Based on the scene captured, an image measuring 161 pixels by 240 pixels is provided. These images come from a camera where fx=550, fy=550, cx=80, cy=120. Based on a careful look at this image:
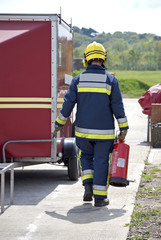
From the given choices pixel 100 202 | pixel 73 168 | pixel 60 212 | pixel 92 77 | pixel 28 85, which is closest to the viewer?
pixel 60 212

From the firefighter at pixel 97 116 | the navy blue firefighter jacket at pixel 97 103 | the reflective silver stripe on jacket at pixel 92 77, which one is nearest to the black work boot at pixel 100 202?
the firefighter at pixel 97 116

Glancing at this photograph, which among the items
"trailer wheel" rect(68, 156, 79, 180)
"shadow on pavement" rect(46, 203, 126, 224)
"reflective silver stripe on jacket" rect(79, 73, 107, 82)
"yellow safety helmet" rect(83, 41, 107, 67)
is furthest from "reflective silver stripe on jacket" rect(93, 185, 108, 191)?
"trailer wheel" rect(68, 156, 79, 180)

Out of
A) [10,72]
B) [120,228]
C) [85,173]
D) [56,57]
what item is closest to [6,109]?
[10,72]

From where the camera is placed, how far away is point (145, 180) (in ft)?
27.8

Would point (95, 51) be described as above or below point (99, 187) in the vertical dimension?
above

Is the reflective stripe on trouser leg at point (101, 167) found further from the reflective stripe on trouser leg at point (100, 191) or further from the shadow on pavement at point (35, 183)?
the shadow on pavement at point (35, 183)

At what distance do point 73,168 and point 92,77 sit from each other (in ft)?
7.06

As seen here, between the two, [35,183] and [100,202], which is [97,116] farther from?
[35,183]

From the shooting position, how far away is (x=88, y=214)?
6.30 m

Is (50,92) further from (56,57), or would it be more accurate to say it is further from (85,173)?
(85,173)

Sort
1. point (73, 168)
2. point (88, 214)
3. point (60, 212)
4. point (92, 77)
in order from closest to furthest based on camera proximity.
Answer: point (88, 214) < point (60, 212) < point (92, 77) < point (73, 168)

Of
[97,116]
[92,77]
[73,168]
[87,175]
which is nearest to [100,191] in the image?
[87,175]

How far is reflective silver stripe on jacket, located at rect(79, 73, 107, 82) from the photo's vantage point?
675 centimetres

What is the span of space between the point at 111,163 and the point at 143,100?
787 centimetres
